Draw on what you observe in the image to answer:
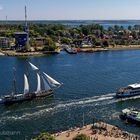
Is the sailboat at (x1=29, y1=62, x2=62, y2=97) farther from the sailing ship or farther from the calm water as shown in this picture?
the calm water

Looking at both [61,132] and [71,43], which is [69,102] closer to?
[61,132]

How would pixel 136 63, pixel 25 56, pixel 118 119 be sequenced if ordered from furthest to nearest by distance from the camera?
pixel 25 56 → pixel 136 63 → pixel 118 119

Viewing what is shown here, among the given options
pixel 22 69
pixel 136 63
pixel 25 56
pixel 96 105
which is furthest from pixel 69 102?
pixel 25 56

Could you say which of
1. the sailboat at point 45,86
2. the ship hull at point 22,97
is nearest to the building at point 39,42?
the sailboat at point 45,86

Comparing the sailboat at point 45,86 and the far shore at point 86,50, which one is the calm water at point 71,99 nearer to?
the sailboat at point 45,86

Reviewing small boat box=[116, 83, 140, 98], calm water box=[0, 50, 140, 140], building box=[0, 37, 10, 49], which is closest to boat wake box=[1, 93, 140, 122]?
calm water box=[0, 50, 140, 140]

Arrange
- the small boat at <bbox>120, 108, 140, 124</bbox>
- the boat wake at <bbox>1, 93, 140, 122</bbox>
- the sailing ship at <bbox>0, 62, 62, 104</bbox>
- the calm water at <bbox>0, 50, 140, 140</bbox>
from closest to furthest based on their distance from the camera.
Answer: the calm water at <bbox>0, 50, 140, 140</bbox>
the small boat at <bbox>120, 108, 140, 124</bbox>
the boat wake at <bbox>1, 93, 140, 122</bbox>
the sailing ship at <bbox>0, 62, 62, 104</bbox>

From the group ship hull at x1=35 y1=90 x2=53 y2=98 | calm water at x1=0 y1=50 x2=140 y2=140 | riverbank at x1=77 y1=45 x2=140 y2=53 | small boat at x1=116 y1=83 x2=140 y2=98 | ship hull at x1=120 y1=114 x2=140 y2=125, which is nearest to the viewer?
calm water at x1=0 y1=50 x2=140 y2=140
